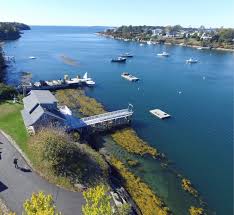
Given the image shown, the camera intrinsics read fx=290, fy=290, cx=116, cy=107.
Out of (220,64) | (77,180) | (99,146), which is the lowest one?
(220,64)

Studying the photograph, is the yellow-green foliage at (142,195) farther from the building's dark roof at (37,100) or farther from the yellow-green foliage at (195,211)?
the building's dark roof at (37,100)

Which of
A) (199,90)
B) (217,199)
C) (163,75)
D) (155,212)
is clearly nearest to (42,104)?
(155,212)

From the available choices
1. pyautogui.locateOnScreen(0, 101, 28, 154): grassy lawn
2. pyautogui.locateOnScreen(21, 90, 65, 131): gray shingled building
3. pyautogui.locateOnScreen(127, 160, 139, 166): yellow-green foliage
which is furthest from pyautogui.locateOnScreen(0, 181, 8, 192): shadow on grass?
pyautogui.locateOnScreen(127, 160, 139, 166): yellow-green foliage

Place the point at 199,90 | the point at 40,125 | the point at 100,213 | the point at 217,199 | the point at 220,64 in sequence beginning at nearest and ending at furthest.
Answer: the point at 100,213 → the point at 217,199 → the point at 40,125 → the point at 199,90 → the point at 220,64

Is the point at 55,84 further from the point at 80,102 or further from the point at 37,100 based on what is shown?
the point at 37,100

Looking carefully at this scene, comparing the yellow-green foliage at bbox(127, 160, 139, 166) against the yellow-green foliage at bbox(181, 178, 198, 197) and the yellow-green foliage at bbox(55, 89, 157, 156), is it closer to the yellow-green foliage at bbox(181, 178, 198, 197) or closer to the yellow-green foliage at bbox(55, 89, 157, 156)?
the yellow-green foliage at bbox(55, 89, 157, 156)

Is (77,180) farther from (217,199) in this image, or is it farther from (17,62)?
(17,62)

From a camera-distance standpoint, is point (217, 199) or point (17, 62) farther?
point (17, 62)
